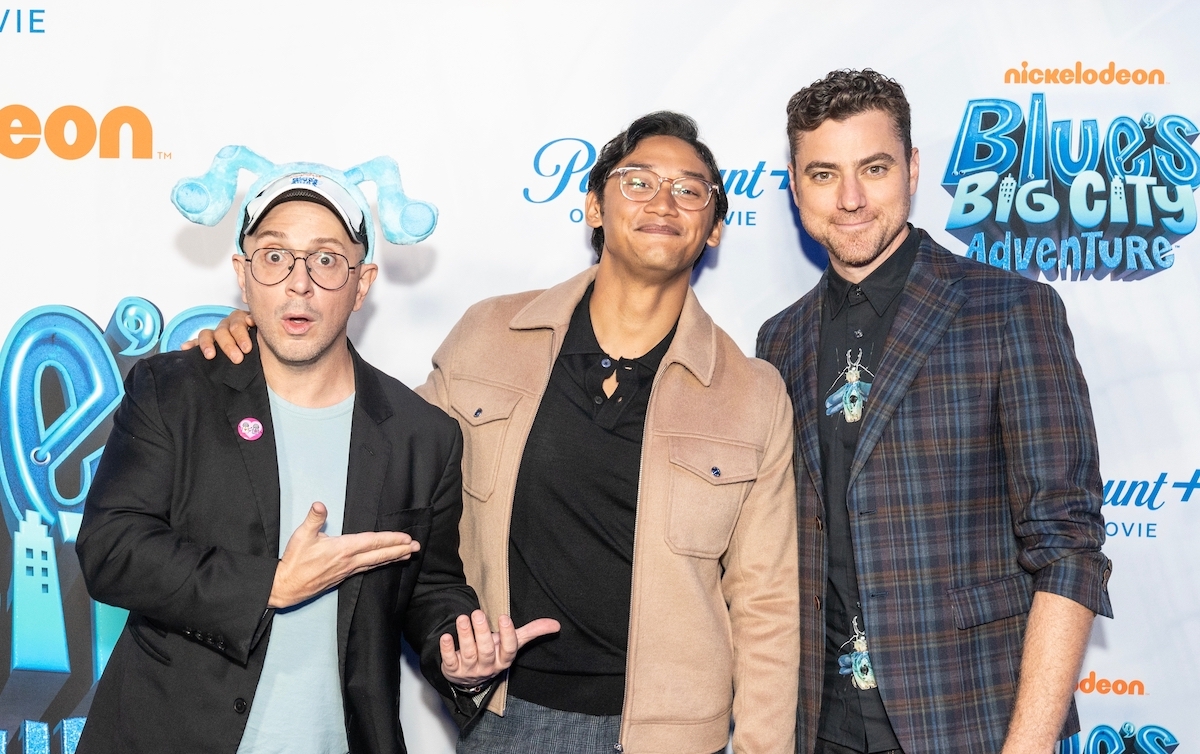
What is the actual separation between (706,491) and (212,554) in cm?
107

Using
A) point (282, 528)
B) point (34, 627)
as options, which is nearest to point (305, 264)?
point (282, 528)

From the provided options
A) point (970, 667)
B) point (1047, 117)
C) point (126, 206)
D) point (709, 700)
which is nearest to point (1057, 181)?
point (1047, 117)

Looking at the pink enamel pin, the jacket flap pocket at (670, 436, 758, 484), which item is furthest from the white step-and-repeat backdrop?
the pink enamel pin

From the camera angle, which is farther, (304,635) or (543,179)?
(543,179)

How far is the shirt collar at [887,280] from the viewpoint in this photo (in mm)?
2326

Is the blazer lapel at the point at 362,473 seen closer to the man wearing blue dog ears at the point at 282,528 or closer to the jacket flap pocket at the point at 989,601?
the man wearing blue dog ears at the point at 282,528

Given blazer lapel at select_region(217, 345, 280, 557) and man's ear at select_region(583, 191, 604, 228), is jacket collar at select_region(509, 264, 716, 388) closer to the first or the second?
man's ear at select_region(583, 191, 604, 228)

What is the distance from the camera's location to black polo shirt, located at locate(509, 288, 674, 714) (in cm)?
223

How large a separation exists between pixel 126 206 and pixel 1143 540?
3.28m

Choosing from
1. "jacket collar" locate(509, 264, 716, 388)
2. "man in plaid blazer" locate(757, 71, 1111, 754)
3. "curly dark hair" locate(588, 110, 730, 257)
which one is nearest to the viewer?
"man in plaid blazer" locate(757, 71, 1111, 754)

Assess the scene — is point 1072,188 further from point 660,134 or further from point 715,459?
point 715,459

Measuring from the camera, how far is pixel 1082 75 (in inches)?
116

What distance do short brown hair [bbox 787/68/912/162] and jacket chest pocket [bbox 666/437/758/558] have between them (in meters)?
0.81

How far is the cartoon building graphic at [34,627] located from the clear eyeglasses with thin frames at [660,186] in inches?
83.0
